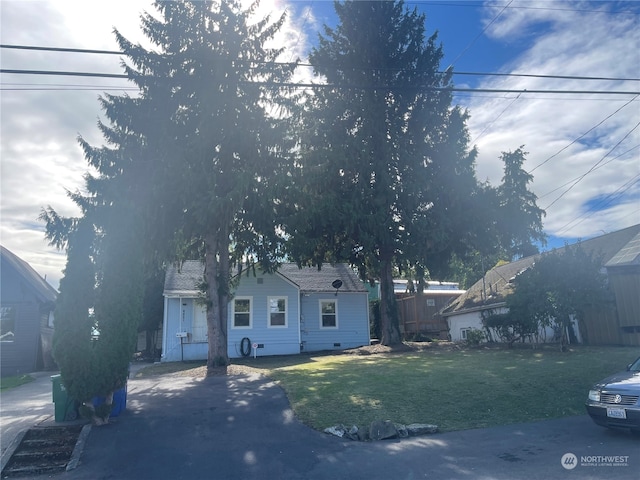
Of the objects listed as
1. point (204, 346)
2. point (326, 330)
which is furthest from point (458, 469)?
point (326, 330)

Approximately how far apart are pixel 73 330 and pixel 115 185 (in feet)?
24.5

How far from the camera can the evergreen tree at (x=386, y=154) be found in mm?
21500

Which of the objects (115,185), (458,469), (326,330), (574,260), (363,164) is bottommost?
(458,469)

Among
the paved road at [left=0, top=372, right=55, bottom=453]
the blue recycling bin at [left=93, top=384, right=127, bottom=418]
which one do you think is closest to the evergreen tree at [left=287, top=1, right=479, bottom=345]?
the paved road at [left=0, top=372, right=55, bottom=453]

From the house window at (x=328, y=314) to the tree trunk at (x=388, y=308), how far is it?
14.4ft

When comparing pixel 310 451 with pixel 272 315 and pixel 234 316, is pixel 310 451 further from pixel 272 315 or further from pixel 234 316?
pixel 272 315

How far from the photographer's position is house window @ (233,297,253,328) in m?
24.4

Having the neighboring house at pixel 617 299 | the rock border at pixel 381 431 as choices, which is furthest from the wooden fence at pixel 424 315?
the rock border at pixel 381 431

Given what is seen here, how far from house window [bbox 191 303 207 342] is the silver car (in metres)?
18.6

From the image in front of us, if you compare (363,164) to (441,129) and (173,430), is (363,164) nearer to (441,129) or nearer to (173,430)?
(441,129)

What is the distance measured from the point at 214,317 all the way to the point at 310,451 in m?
10.1

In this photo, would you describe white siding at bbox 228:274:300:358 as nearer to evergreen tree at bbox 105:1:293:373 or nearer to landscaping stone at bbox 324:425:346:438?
evergreen tree at bbox 105:1:293:373

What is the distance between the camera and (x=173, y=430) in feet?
29.9

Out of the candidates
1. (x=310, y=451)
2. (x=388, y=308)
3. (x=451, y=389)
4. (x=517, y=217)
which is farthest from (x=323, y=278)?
(x=310, y=451)
